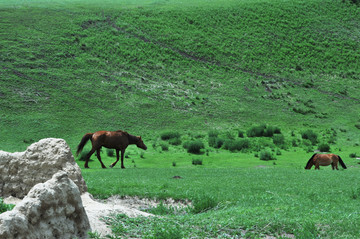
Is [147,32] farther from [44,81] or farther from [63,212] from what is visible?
[63,212]

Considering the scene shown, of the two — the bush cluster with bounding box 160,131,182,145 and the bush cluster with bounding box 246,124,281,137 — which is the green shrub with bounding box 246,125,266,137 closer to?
the bush cluster with bounding box 246,124,281,137

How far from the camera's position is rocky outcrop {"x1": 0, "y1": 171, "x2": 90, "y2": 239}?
271 inches

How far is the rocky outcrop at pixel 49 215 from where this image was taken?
6.88 m

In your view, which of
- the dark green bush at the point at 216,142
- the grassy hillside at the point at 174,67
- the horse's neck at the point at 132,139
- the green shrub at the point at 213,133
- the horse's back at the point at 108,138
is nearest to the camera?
the horse's back at the point at 108,138

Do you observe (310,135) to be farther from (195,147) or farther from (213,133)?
(195,147)

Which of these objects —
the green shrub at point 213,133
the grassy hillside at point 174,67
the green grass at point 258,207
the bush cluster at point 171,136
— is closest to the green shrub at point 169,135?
the bush cluster at point 171,136

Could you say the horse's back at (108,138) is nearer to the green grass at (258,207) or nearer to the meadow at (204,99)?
the meadow at (204,99)

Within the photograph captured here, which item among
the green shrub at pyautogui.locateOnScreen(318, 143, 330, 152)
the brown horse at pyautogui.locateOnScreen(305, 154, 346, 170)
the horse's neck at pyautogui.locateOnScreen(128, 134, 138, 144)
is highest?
the horse's neck at pyautogui.locateOnScreen(128, 134, 138, 144)

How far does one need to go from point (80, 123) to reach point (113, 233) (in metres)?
40.5

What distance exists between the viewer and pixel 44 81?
55000 mm

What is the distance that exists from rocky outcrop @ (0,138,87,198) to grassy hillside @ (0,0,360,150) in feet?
94.0

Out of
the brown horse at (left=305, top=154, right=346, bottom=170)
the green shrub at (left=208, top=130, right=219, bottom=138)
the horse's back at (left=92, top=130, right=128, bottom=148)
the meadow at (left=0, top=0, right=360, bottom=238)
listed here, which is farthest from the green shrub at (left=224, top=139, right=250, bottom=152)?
the horse's back at (left=92, top=130, right=128, bottom=148)

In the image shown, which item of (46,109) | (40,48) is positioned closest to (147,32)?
(40,48)

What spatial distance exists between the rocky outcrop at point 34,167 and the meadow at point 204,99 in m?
2.16
